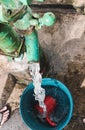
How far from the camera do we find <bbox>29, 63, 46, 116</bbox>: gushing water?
2.82m

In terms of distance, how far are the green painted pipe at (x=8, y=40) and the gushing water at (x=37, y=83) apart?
0.19m

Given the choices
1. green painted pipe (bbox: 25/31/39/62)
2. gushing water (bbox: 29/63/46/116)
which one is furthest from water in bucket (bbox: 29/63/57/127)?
green painted pipe (bbox: 25/31/39/62)

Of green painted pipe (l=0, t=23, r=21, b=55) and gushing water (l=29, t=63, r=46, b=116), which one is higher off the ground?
green painted pipe (l=0, t=23, r=21, b=55)

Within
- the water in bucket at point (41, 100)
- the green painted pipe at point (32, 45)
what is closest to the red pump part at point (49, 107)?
the water in bucket at point (41, 100)

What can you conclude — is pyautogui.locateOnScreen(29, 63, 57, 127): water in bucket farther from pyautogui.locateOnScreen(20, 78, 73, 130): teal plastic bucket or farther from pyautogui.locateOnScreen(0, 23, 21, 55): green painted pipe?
pyautogui.locateOnScreen(0, 23, 21, 55): green painted pipe

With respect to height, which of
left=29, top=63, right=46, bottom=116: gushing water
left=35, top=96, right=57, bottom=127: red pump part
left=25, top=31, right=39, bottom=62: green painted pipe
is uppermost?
left=25, top=31, right=39, bottom=62: green painted pipe

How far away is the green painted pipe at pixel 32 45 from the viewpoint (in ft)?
8.37

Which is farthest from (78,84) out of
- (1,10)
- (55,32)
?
(1,10)

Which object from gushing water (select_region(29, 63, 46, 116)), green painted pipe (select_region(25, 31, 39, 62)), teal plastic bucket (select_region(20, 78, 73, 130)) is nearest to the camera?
green painted pipe (select_region(25, 31, 39, 62))

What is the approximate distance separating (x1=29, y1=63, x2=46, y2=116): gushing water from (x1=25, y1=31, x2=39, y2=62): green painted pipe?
0.08 meters

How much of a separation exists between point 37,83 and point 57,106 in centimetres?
42

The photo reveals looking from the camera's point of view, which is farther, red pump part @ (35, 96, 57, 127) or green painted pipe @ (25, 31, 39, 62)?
red pump part @ (35, 96, 57, 127)

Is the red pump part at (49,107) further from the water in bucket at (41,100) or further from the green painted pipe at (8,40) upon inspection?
the green painted pipe at (8,40)

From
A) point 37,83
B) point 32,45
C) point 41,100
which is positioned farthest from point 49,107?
point 32,45
